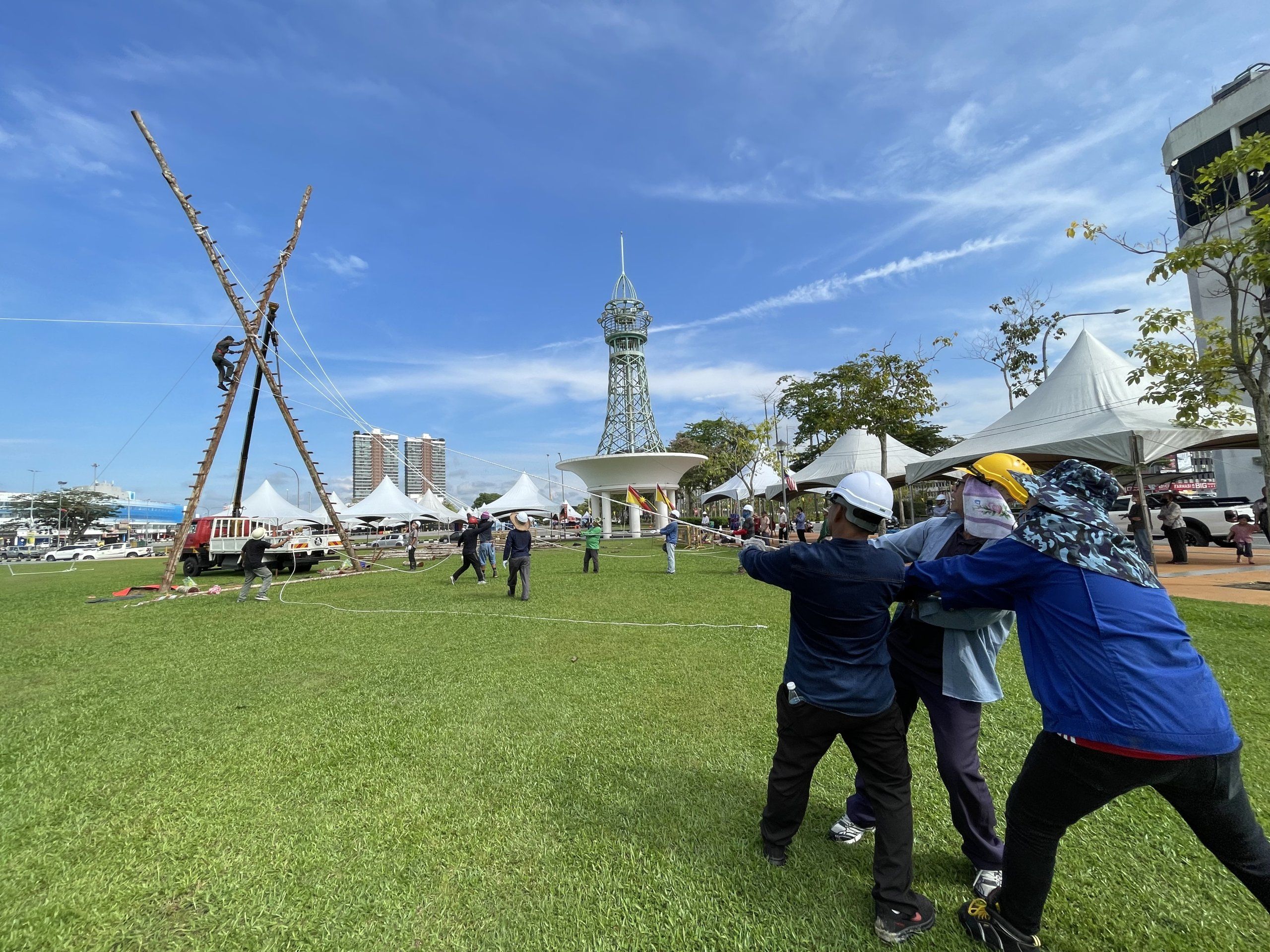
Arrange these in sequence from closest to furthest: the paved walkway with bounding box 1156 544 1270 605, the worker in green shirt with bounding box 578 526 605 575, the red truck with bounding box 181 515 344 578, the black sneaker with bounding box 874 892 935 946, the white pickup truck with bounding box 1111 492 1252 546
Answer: the black sneaker with bounding box 874 892 935 946 → the paved walkway with bounding box 1156 544 1270 605 → the worker in green shirt with bounding box 578 526 605 575 → the white pickup truck with bounding box 1111 492 1252 546 → the red truck with bounding box 181 515 344 578

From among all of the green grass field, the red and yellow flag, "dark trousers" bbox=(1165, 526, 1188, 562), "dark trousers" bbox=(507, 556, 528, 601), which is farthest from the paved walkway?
"dark trousers" bbox=(507, 556, 528, 601)

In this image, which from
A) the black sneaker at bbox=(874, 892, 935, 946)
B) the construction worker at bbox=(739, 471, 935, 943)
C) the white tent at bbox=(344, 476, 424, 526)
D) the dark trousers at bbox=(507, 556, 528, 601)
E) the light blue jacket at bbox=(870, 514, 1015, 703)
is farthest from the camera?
the white tent at bbox=(344, 476, 424, 526)

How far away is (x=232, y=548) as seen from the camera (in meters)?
19.0

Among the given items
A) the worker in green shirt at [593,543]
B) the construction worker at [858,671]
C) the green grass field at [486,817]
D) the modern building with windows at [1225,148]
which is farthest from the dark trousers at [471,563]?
the modern building with windows at [1225,148]

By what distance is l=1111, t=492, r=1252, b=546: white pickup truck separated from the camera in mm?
18125

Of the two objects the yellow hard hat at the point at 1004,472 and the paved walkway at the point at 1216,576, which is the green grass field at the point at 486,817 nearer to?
the yellow hard hat at the point at 1004,472

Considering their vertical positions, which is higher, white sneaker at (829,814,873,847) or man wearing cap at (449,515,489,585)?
man wearing cap at (449,515,489,585)

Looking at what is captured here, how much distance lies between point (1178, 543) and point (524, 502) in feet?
127

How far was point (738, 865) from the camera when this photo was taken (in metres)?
2.88

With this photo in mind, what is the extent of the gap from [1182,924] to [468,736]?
4.06 meters

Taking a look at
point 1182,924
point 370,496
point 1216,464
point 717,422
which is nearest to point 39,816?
point 1182,924

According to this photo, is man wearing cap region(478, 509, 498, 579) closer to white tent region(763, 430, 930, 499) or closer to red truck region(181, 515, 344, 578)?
red truck region(181, 515, 344, 578)

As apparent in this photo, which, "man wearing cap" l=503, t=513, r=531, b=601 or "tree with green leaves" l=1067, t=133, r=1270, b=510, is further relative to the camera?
"man wearing cap" l=503, t=513, r=531, b=601

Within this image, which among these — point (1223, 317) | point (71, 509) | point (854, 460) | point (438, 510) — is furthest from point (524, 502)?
point (71, 509)
